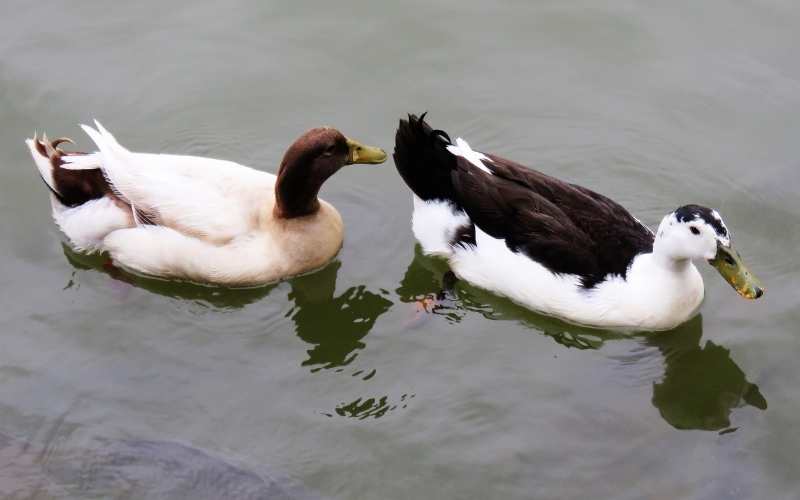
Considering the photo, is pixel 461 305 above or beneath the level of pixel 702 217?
beneath

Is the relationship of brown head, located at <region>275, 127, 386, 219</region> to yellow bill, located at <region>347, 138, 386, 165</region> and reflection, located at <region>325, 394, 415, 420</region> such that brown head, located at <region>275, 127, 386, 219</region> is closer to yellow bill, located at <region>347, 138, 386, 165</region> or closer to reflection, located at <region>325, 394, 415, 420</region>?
yellow bill, located at <region>347, 138, 386, 165</region>

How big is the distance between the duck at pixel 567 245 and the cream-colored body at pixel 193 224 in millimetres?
994

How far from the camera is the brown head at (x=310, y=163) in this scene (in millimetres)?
8992

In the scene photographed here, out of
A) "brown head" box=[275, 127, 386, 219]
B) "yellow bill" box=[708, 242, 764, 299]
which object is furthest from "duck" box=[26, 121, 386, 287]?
"yellow bill" box=[708, 242, 764, 299]

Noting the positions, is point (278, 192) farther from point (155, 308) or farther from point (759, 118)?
point (759, 118)

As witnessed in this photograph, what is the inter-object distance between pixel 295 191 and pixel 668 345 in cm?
294

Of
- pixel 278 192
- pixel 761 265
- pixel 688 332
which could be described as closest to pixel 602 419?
pixel 688 332

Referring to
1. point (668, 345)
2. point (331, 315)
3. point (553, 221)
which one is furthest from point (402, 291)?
point (668, 345)

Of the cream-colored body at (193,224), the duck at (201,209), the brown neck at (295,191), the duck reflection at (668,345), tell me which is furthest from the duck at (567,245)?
the cream-colored body at (193,224)

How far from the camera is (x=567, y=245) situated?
8.77m

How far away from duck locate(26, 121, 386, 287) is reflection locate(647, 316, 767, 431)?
257 cm

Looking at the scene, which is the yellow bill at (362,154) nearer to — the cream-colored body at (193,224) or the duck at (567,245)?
the duck at (567,245)

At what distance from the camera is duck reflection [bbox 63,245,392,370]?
9203 mm

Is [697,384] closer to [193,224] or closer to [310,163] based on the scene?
[310,163]
